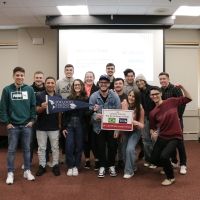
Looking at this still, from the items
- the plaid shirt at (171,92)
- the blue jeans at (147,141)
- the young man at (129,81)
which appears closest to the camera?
the plaid shirt at (171,92)

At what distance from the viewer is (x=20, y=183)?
12.6 feet

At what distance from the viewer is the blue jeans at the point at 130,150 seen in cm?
412

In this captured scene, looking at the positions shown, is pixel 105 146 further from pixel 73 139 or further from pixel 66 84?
pixel 66 84

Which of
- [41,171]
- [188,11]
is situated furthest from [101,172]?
[188,11]

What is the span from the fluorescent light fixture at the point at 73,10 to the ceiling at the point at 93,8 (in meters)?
0.10

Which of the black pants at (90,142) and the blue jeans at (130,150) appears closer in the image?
the blue jeans at (130,150)

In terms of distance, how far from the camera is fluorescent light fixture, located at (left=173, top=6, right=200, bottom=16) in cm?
581

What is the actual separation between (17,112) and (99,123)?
42.5 inches

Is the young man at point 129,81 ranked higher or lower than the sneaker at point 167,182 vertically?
higher

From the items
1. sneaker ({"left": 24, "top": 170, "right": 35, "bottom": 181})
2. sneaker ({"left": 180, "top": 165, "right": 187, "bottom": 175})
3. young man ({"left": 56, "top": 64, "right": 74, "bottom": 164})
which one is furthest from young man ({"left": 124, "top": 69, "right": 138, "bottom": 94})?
sneaker ({"left": 24, "top": 170, "right": 35, "bottom": 181})

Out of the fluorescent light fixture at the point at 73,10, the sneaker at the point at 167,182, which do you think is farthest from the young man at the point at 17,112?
Result: the fluorescent light fixture at the point at 73,10

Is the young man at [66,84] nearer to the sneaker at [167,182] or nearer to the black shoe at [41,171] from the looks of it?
the black shoe at [41,171]

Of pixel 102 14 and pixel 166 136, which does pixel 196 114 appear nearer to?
pixel 102 14

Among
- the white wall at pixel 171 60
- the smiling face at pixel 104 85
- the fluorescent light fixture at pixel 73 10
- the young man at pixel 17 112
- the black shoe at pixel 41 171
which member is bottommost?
the black shoe at pixel 41 171
